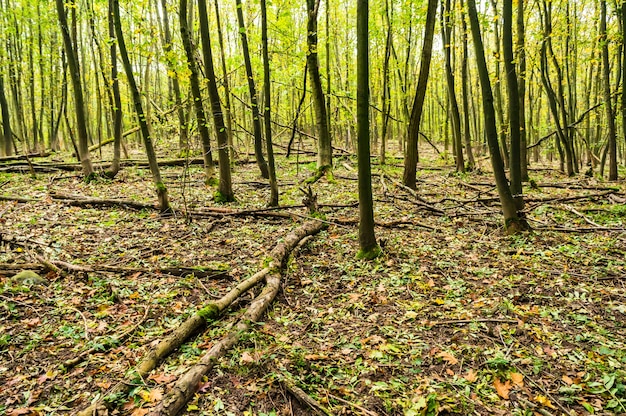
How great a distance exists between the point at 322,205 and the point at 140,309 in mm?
5240

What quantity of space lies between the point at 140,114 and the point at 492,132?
22.9 feet

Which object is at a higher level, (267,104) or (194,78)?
(194,78)

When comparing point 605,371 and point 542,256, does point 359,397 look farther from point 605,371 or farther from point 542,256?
point 542,256

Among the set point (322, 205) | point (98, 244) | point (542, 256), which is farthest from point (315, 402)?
point (322, 205)

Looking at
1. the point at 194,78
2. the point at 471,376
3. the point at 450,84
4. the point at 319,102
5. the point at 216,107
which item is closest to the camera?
the point at 471,376

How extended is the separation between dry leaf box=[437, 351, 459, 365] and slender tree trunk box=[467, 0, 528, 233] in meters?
4.01

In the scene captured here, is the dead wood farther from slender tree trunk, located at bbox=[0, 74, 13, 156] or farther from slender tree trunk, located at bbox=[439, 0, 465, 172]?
A: slender tree trunk, located at bbox=[0, 74, 13, 156]

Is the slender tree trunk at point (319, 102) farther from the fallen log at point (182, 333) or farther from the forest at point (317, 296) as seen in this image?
the fallen log at point (182, 333)

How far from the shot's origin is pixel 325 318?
15.8 ft

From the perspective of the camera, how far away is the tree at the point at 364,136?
540 cm

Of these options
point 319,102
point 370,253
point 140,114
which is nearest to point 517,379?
point 370,253

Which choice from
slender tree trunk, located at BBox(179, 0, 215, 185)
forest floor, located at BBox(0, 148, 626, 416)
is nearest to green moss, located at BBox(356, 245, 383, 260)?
forest floor, located at BBox(0, 148, 626, 416)

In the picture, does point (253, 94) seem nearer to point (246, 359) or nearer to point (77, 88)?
point (77, 88)

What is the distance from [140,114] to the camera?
791 cm
